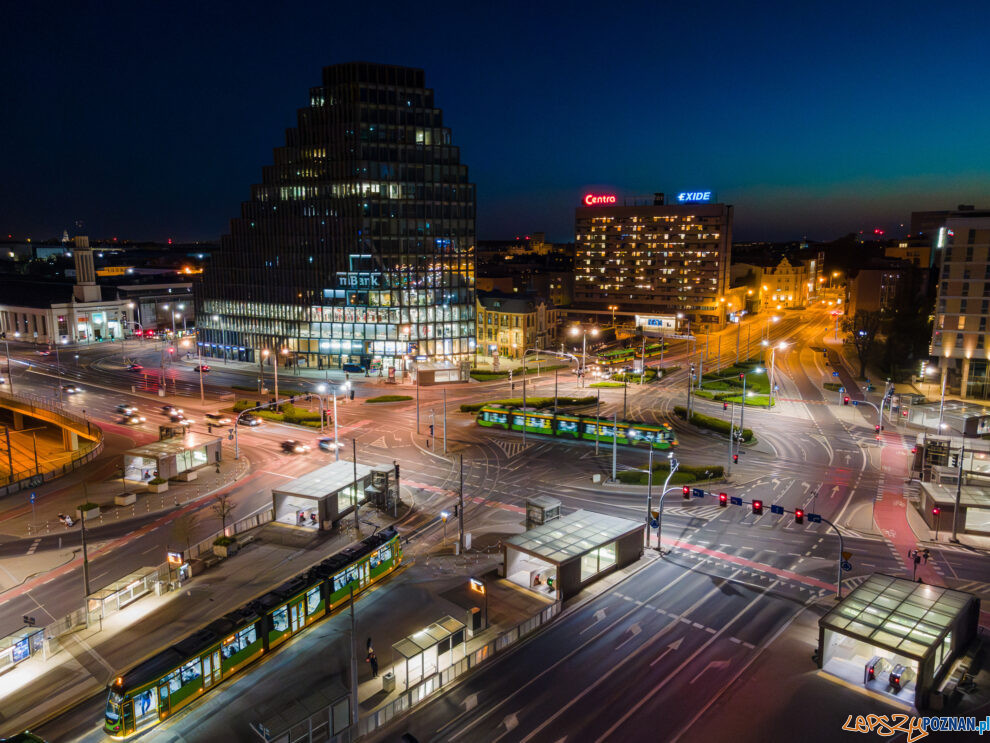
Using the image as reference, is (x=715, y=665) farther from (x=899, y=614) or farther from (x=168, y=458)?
(x=168, y=458)

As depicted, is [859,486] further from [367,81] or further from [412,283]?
[367,81]

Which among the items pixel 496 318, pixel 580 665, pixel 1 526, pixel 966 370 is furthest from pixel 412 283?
pixel 580 665

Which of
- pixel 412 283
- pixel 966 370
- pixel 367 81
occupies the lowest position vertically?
pixel 966 370

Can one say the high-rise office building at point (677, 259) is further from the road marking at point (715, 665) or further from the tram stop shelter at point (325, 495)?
the road marking at point (715, 665)

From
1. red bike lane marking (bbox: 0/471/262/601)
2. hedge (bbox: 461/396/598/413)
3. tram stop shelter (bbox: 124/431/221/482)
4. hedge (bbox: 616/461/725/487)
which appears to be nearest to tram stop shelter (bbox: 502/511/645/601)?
hedge (bbox: 616/461/725/487)

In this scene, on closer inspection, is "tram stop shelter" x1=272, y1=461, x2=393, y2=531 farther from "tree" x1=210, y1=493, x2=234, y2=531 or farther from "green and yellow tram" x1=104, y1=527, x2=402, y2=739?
"green and yellow tram" x1=104, y1=527, x2=402, y2=739
